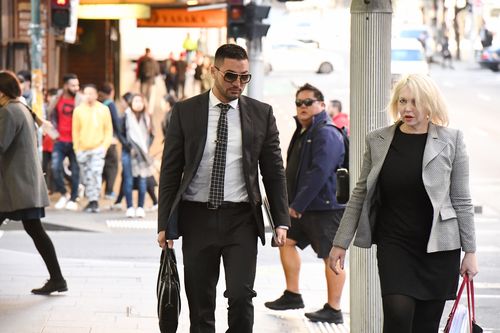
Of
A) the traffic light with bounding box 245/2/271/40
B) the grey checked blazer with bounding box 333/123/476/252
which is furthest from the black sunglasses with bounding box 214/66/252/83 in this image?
the traffic light with bounding box 245/2/271/40

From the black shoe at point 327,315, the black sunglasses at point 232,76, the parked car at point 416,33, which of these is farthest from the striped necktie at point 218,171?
the parked car at point 416,33

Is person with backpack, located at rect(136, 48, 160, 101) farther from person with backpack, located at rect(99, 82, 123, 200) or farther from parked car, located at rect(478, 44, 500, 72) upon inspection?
parked car, located at rect(478, 44, 500, 72)

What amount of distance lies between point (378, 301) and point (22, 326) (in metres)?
2.69

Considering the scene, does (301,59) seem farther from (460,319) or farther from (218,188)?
(460,319)

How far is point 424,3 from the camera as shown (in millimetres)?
96125

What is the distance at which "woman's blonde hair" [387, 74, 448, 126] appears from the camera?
21.1 ft

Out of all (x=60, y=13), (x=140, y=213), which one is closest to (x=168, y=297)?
(x=140, y=213)

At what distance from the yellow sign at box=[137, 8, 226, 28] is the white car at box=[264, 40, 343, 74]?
17.1 m

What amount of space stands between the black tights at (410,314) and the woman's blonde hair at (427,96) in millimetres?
925

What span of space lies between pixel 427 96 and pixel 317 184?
3259 millimetres

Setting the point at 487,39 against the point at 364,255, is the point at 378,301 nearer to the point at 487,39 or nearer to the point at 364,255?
the point at 364,255

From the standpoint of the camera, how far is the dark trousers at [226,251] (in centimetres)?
710

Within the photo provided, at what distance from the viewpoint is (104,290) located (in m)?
10.9

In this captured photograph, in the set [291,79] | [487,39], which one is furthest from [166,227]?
[487,39]
